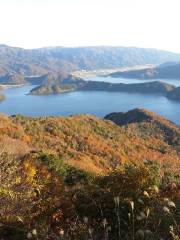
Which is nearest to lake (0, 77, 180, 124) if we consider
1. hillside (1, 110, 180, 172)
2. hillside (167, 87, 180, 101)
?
hillside (167, 87, 180, 101)

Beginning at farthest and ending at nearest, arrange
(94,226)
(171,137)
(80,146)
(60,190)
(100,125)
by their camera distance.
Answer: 1. (171,137)
2. (100,125)
3. (80,146)
4. (60,190)
5. (94,226)

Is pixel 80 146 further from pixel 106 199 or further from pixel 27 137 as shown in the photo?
pixel 106 199

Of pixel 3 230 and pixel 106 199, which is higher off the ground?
pixel 106 199

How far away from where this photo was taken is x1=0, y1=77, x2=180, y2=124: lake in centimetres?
13690

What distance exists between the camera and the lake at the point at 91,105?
136900mm

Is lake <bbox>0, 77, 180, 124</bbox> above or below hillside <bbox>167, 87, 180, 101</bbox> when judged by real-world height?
below

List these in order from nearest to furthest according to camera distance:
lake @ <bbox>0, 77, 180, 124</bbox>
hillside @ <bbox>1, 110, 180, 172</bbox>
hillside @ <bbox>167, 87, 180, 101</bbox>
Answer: hillside @ <bbox>1, 110, 180, 172</bbox>
lake @ <bbox>0, 77, 180, 124</bbox>
hillside @ <bbox>167, 87, 180, 101</bbox>

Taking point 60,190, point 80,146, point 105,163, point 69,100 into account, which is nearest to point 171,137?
point 80,146

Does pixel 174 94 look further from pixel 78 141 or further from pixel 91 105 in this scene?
pixel 78 141

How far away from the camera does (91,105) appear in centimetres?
15388

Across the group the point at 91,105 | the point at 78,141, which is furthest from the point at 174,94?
the point at 78,141

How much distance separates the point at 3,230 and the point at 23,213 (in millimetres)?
458

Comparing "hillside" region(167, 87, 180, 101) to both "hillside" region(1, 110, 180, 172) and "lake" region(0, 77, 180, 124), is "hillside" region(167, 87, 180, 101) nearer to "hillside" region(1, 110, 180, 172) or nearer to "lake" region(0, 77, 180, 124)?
"lake" region(0, 77, 180, 124)

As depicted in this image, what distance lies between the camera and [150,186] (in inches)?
242
